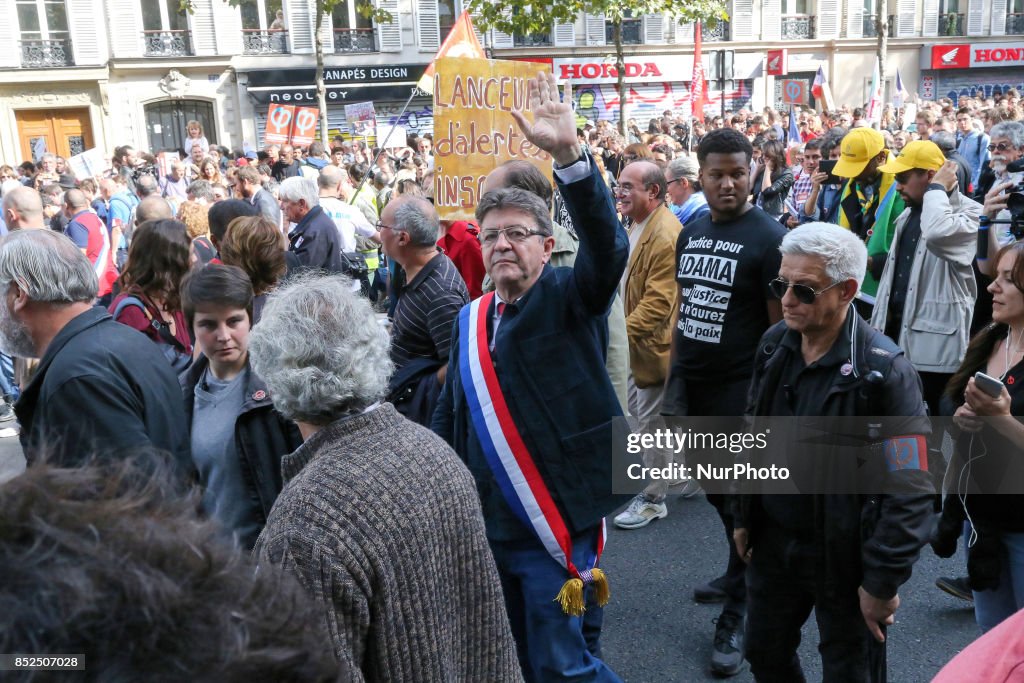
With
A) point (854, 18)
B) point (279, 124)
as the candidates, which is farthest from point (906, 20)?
point (279, 124)

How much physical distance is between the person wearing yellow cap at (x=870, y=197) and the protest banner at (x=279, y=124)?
35.4 ft

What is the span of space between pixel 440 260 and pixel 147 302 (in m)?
1.22

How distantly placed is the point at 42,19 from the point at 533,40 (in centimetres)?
1613

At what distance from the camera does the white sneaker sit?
4.86 m

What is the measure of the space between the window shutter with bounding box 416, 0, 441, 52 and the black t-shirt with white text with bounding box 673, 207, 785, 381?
94.0 feet

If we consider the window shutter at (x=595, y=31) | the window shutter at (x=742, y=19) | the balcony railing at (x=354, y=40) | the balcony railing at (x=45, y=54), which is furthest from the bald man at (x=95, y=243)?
the window shutter at (x=742, y=19)

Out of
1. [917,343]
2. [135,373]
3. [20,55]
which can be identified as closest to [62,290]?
[135,373]

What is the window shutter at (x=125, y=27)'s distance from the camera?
1097 inches

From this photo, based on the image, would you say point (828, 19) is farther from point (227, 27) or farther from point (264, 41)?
point (227, 27)

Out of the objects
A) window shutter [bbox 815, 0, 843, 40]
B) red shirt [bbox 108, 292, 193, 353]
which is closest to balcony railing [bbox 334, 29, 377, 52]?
window shutter [bbox 815, 0, 843, 40]

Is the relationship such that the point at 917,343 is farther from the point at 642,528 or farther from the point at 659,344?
the point at 642,528

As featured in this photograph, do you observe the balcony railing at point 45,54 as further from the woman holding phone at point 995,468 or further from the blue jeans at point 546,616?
the woman holding phone at point 995,468

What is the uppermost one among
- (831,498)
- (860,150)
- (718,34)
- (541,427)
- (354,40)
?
(354,40)

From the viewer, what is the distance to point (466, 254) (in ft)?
16.5
